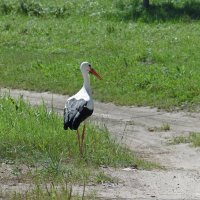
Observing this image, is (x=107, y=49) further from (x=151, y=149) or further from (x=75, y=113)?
(x=75, y=113)

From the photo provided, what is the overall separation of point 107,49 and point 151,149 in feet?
29.9

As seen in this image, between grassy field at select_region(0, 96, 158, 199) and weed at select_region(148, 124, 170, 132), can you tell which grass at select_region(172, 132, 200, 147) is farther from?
grassy field at select_region(0, 96, 158, 199)

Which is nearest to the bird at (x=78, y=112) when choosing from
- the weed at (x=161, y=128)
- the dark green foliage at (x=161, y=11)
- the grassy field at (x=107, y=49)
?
the weed at (x=161, y=128)

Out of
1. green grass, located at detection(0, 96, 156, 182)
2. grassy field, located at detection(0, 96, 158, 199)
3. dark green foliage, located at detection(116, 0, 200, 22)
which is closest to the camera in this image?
grassy field, located at detection(0, 96, 158, 199)

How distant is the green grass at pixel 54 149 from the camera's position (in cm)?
1061

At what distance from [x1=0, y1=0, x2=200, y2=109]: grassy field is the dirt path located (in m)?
0.65

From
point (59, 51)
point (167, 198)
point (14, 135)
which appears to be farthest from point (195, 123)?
point (59, 51)

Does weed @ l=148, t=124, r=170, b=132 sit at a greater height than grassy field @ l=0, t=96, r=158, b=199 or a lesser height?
lesser

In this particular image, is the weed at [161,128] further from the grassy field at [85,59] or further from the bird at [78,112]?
the bird at [78,112]

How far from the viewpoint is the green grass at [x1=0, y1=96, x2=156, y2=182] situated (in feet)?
34.8

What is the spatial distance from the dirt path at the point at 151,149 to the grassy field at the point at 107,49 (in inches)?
25.6

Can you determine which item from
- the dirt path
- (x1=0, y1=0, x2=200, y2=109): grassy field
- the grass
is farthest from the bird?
(x1=0, y1=0, x2=200, y2=109): grassy field

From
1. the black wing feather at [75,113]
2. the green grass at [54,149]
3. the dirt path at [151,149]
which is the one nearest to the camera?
the dirt path at [151,149]

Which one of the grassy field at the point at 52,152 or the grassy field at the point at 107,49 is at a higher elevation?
the grassy field at the point at 52,152
